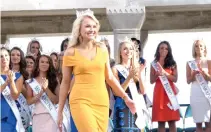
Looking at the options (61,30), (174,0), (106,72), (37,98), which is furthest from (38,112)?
(61,30)

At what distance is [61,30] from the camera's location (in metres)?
12.7

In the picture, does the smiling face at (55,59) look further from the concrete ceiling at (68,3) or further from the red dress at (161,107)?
the concrete ceiling at (68,3)

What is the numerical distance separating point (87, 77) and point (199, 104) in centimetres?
295

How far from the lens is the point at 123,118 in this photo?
720 centimetres

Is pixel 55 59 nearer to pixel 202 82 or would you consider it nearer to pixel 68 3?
pixel 202 82

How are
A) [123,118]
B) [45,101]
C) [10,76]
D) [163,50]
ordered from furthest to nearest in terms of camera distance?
[163,50]
[45,101]
[123,118]
[10,76]

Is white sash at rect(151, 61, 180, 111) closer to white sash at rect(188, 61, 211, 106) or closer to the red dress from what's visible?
the red dress

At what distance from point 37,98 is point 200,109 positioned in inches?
81.0

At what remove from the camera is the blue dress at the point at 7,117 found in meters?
7.26

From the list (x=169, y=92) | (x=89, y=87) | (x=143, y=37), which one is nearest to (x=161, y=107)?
(x=169, y=92)

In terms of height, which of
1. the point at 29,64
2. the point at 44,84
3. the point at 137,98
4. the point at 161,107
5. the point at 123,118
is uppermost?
the point at 29,64

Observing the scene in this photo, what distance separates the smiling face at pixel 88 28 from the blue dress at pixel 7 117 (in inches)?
72.7

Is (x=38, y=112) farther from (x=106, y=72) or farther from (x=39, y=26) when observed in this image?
(x=39, y=26)

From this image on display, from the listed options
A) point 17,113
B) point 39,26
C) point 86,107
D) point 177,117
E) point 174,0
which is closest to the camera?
point 86,107
